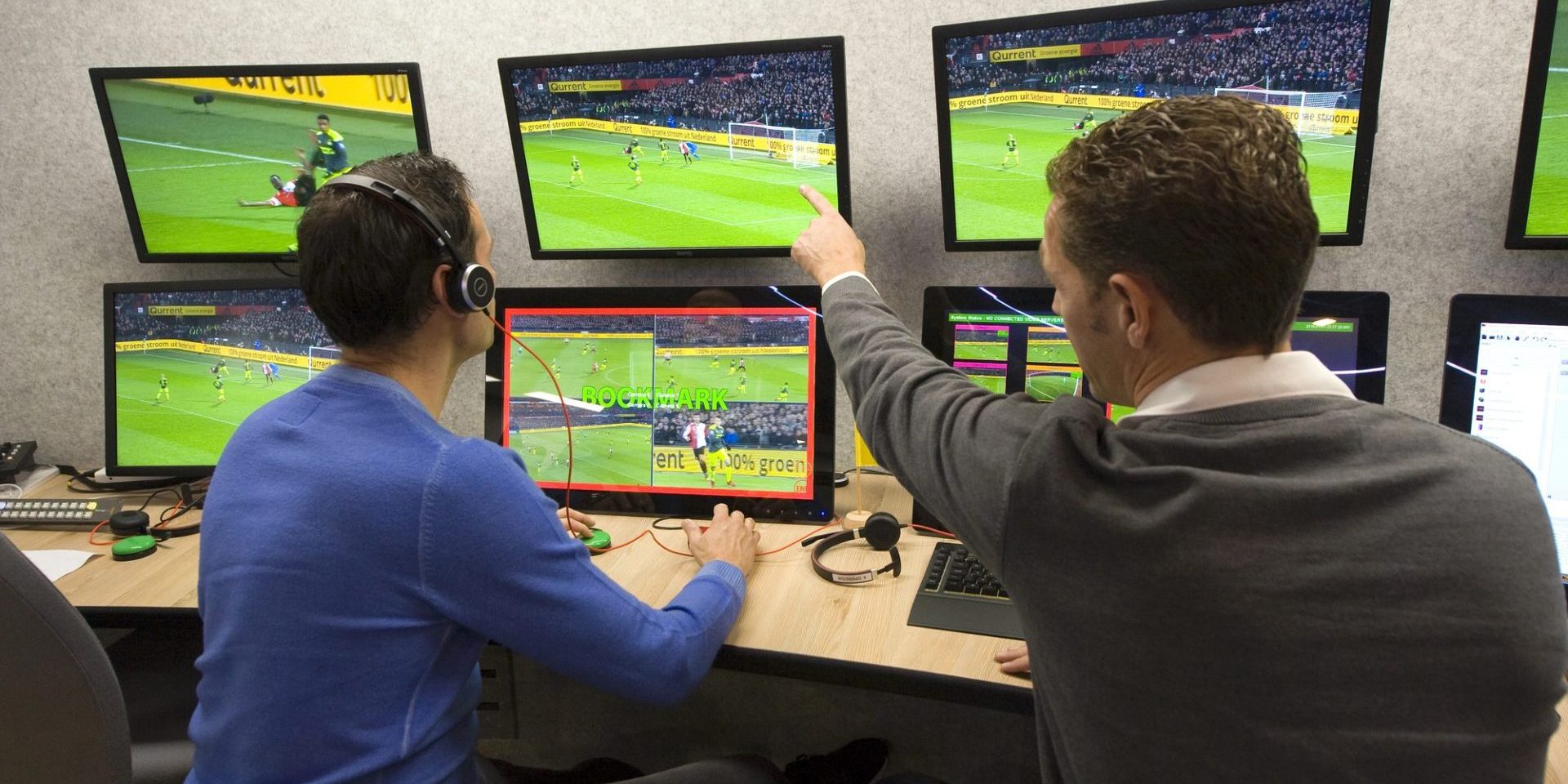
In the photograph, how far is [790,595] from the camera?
1.16m

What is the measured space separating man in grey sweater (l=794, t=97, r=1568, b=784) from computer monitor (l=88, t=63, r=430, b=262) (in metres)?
1.22

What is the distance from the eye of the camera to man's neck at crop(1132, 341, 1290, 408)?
2.16 ft

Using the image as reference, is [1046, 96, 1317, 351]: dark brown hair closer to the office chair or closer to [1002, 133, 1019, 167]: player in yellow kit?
[1002, 133, 1019, 167]: player in yellow kit

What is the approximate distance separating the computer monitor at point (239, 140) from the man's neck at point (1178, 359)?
1.23 meters

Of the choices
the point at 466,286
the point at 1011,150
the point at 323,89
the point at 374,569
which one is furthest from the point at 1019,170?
the point at 323,89

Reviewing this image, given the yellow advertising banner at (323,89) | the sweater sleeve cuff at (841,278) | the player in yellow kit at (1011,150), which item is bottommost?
the sweater sleeve cuff at (841,278)

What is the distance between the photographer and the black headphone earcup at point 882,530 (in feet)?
4.09

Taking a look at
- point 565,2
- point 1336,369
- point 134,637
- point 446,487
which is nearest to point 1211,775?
point 446,487

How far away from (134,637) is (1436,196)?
2043 mm

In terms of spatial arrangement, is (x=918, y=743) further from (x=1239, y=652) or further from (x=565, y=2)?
(x=565, y=2)

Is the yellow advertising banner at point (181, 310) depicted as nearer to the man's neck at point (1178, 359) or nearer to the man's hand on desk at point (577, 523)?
the man's hand on desk at point (577, 523)

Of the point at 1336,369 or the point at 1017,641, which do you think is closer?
the point at 1017,641

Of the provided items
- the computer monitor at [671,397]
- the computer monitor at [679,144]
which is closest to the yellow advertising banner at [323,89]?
the computer monitor at [679,144]

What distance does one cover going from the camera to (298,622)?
77 centimetres
